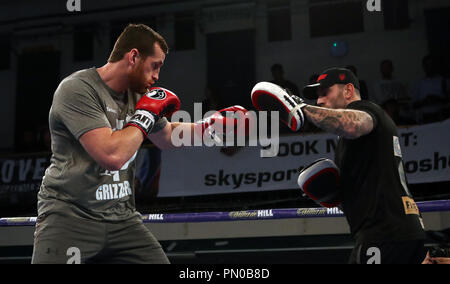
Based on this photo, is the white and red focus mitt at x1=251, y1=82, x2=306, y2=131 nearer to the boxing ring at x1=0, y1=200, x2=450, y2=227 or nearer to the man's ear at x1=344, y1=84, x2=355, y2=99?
the man's ear at x1=344, y1=84, x2=355, y2=99

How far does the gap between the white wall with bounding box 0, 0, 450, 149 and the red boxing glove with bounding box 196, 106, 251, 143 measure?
6.83m

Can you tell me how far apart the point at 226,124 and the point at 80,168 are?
3.48 ft

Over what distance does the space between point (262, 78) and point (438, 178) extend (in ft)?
15.7

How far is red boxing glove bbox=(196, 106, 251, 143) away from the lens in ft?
11.3

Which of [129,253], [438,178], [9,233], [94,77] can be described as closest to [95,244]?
[129,253]

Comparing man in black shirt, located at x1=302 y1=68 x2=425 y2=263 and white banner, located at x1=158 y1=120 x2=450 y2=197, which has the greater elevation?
white banner, located at x1=158 y1=120 x2=450 y2=197

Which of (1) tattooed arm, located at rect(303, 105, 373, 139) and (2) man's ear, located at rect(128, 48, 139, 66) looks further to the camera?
(2) man's ear, located at rect(128, 48, 139, 66)

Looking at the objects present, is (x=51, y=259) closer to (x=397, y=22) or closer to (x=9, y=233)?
(x=9, y=233)

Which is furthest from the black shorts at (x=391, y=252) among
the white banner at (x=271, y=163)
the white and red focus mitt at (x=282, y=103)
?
the white banner at (x=271, y=163)

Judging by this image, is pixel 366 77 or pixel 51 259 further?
pixel 366 77

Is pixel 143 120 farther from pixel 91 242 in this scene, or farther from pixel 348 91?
pixel 348 91

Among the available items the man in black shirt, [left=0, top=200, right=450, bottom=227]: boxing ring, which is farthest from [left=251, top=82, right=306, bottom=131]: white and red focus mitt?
[left=0, top=200, right=450, bottom=227]: boxing ring

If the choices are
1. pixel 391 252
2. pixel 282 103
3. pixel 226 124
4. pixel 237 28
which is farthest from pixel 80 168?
pixel 237 28
